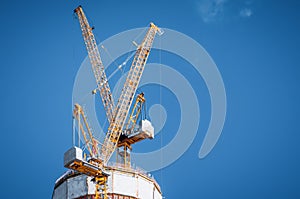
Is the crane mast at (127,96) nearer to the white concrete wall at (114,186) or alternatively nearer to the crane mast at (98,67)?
the crane mast at (98,67)

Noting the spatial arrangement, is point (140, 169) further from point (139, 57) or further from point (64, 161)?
point (139, 57)

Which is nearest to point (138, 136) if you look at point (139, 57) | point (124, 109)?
point (124, 109)

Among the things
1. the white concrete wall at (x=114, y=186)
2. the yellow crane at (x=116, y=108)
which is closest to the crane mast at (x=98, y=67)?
the yellow crane at (x=116, y=108)

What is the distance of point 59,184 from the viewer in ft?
332

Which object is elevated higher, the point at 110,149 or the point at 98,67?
the point at 98,67

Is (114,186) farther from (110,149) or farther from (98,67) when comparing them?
(98,67)

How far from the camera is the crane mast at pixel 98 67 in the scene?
11759 cm

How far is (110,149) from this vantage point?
356ft

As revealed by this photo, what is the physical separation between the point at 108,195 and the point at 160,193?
46.3ft

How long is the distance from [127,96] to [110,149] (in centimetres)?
1179

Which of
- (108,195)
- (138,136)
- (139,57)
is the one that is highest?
(139,57)

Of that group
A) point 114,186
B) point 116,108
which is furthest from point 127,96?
point 114,186

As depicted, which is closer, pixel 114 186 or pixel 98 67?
pixel 114 186

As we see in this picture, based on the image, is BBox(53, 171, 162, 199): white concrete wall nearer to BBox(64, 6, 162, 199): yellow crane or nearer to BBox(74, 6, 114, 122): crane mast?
BBox(64, 6, 162, 199): yellow crane
